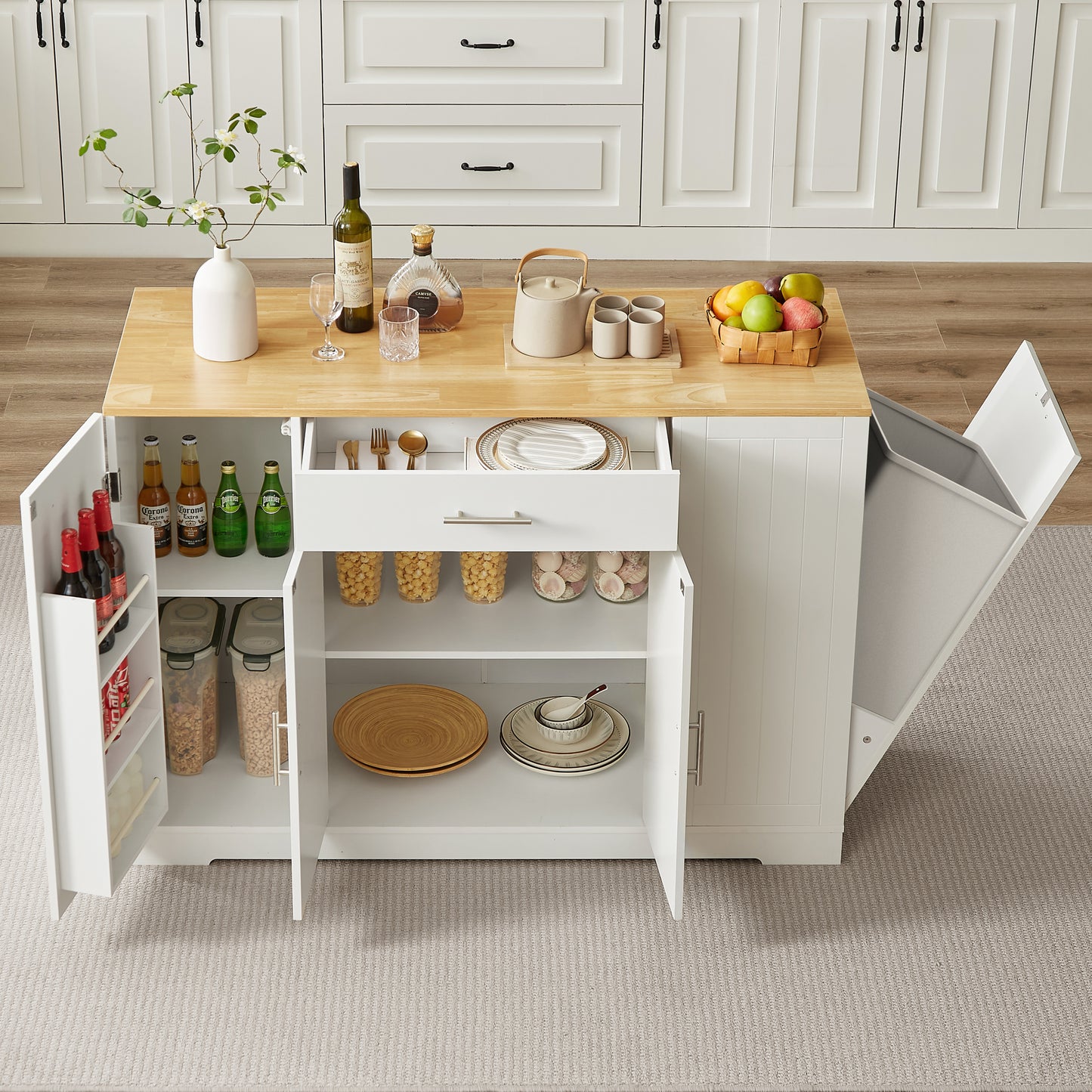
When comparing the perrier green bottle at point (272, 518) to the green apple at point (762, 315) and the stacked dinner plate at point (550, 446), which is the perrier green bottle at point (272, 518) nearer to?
the stacked dinner plate at point (550, 446)

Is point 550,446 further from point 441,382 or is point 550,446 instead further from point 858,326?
point 858,326

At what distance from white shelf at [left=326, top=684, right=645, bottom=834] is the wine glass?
705mm

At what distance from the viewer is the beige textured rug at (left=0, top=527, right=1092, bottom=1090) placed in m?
2.08

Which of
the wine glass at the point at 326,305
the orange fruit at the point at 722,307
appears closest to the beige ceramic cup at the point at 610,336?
the orange fruit at the point at 722,307

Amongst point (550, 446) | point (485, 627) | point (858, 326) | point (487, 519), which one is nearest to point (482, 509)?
point (487, 519)

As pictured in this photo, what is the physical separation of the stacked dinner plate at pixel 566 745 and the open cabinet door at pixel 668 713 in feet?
0.64

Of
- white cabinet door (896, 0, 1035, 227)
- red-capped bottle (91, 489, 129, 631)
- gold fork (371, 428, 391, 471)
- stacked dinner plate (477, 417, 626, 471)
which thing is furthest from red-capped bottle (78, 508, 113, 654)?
white cabinet door (896, 0, 1035, 227)

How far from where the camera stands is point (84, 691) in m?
2.05

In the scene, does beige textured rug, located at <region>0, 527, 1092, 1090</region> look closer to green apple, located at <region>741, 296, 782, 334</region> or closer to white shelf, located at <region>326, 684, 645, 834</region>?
white shelf, located at <region>326, 684, 645, 834</region>

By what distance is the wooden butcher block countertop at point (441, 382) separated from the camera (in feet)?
7.00

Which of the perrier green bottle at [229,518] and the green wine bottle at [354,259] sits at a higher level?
the green wine bottle at [354,259]

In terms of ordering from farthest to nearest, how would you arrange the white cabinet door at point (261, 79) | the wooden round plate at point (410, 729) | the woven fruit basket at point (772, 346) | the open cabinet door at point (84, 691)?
the white cabinet door at point (261, 79) → the wooden round plate at point (410, 729) → the woven fruit basket at point (772, 346) → the open cabinet door at point (84, 691)

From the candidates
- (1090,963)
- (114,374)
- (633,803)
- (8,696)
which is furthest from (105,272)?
(1090,963)

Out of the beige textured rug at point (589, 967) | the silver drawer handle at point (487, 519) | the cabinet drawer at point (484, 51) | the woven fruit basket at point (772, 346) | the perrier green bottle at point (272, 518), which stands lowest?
the beige textured rug at point (589, 967)
